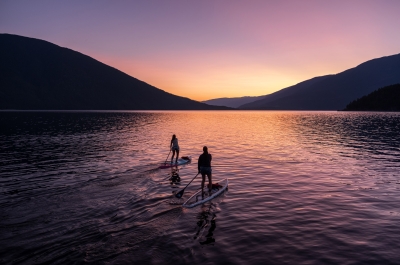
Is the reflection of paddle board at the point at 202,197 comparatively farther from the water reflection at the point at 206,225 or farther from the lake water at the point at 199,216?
the water reflection at the point at 206,225

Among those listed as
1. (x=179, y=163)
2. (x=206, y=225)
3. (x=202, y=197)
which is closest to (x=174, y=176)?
(x=179, y=163)

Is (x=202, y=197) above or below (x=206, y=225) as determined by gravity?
above

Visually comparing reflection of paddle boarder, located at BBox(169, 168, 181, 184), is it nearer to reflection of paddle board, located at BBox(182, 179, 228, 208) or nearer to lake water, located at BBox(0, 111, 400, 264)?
lake water, located at BBox(0, 111, 400, 264)

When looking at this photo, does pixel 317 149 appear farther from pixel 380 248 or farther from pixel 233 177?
pixel 380 248

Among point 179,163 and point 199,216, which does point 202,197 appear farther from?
point 179,163

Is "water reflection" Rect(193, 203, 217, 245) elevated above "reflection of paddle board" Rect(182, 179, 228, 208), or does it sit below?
below

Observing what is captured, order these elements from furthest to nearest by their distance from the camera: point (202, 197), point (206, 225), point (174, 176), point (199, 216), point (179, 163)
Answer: point (179, 163)
point (174, 176)
point (202, 197)
point (199, 216)
point (206, 225)

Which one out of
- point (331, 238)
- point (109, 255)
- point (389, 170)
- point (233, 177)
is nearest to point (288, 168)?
point (233, 177)

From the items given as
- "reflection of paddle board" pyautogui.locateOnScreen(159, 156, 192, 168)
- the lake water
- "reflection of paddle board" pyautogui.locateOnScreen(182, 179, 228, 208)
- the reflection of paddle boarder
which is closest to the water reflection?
the lake water

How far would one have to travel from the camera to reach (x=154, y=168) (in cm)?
2562

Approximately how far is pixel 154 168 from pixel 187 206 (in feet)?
37.2

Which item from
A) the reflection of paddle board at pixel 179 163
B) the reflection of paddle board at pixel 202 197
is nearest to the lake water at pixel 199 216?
the reflection of paddle board at pixel 202 197

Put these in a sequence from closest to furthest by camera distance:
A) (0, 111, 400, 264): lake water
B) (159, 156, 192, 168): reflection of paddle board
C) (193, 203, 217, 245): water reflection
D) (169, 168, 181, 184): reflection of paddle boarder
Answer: (0, 111, 400, 264): lake water → (193, 203, 217, 245): water reflection → (169, 168, 181, 184): reflection of paddle boarder → (159, 156, 192, 168): reflection of paddle board

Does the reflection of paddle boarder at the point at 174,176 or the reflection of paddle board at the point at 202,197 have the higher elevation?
the reflection of paddle board at the point at 202,197
